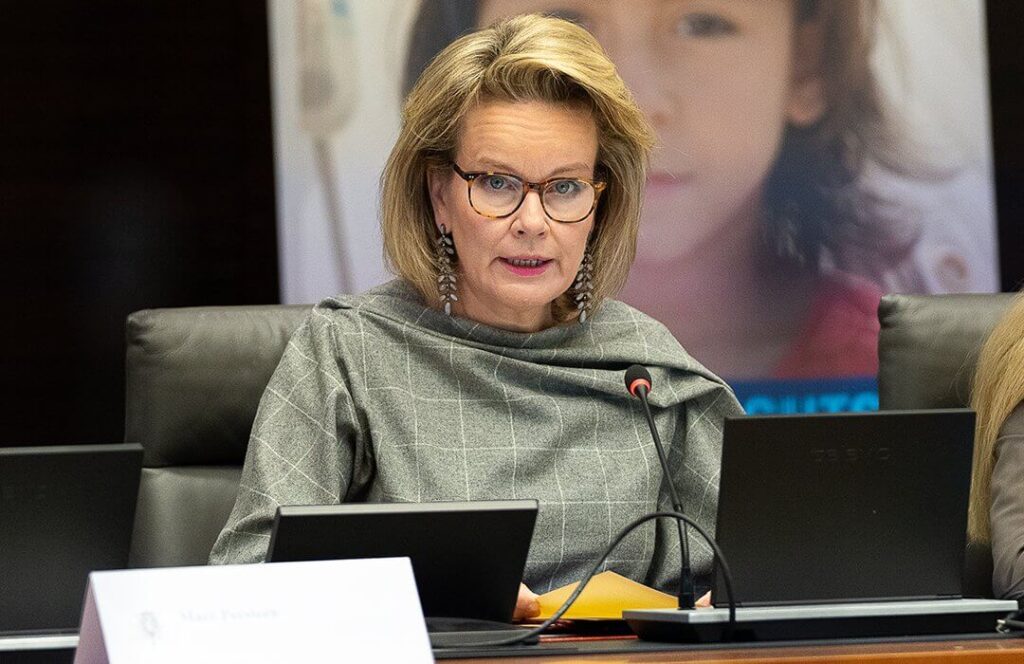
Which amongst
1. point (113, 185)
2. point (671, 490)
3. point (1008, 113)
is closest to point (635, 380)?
point (671, 490)

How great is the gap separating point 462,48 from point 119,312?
129 cm

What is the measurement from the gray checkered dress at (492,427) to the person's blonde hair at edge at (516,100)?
76mm

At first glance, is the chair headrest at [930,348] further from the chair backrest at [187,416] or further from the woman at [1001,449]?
the chair backrest at [187,416]

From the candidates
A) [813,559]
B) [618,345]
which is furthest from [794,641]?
[618,345]

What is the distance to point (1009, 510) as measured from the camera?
6.27 ft

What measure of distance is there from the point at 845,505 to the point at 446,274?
0.85 m

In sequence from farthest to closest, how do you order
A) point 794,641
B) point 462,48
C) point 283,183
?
1. point 283,183
2. point 462,48
3. point 794,641

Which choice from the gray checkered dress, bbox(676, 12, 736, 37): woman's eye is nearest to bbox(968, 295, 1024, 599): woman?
the gray checkered dress

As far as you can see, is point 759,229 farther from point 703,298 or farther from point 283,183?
point 283,183

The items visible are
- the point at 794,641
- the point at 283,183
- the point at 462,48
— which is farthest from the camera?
the point at 283,183

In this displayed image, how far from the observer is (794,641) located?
1341 millimetres

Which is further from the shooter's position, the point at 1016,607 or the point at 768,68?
the point at 768,68

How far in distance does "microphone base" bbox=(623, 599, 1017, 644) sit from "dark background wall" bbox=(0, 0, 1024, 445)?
190cm

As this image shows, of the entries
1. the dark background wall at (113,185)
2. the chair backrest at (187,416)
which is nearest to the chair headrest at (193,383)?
the chair backrest at (187,416)
